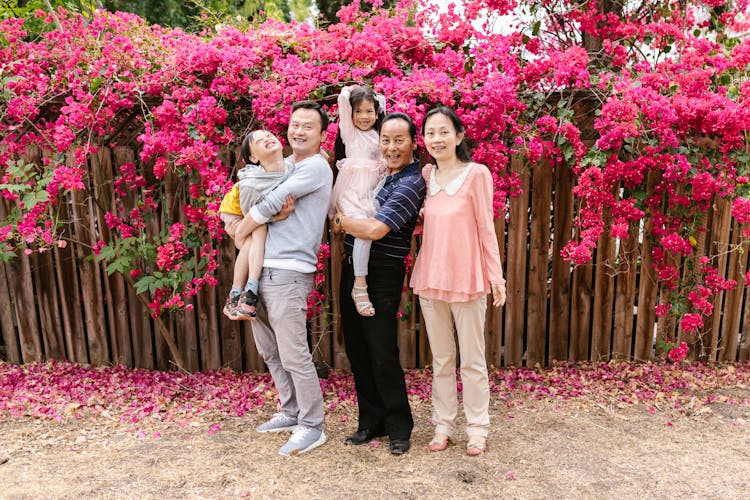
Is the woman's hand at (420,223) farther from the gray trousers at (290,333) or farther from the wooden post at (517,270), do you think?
the wooden post at (517,270)

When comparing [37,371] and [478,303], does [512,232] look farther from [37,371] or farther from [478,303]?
[37,371]

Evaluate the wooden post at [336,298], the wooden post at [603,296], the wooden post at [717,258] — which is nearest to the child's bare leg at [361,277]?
the wooden post at [336,298]

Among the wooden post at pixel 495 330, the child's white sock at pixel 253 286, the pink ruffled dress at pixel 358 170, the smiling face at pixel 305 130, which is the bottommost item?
the wooden post at pixel 495 330

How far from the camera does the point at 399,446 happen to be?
3.18 m

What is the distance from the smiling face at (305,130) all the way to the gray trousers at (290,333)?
0.68 metres

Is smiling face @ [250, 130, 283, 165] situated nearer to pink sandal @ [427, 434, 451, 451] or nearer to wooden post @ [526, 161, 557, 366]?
pink sandal @ [427, 434, 451, 451]

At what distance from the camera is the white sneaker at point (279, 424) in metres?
3.50

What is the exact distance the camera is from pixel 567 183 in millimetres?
4215

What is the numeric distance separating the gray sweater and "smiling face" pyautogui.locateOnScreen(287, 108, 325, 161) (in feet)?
0.29

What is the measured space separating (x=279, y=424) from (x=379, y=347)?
890 mm

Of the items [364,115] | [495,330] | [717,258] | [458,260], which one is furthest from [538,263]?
[364,115]

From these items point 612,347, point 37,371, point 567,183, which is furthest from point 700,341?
point 37,371

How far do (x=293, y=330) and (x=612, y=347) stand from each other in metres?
2.70

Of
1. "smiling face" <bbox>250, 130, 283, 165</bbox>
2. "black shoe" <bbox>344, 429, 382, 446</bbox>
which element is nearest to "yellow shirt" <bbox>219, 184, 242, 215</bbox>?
"smiling face" <bbox>250, 130, 283, 165</bbox>
